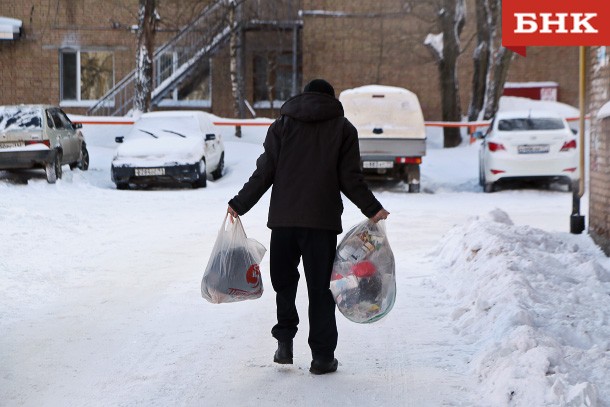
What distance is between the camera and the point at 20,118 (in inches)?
830

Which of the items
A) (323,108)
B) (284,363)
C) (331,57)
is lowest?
(284,363)

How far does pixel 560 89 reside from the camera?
35.7m

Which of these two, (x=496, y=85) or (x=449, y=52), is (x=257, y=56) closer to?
(x=449, y=52)

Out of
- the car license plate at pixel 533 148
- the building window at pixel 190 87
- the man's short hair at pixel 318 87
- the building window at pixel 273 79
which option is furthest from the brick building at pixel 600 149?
the building window at pixel 190 87

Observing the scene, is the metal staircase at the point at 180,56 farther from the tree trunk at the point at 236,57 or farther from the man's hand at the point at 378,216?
the man's hand at the point at 378,216

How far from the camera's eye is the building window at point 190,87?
115ft

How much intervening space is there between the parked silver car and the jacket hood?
14.8 metres

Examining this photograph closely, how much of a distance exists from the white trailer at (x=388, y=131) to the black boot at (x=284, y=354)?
46.8 ft

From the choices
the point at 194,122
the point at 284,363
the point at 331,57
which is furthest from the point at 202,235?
the point at 331,57

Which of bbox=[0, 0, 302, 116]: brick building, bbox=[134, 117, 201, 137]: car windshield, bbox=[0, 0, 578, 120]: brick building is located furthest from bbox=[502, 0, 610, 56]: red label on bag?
bbox=[0, 0, 302, 116]: brick building

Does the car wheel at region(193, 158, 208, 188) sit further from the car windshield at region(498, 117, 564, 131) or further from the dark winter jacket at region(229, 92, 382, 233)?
the dark winter jacket at region(229, 92, 382, 233)

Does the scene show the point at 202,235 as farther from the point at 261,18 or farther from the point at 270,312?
the point at 261,18

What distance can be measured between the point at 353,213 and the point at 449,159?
11517 mm

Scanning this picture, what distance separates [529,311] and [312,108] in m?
2.25
